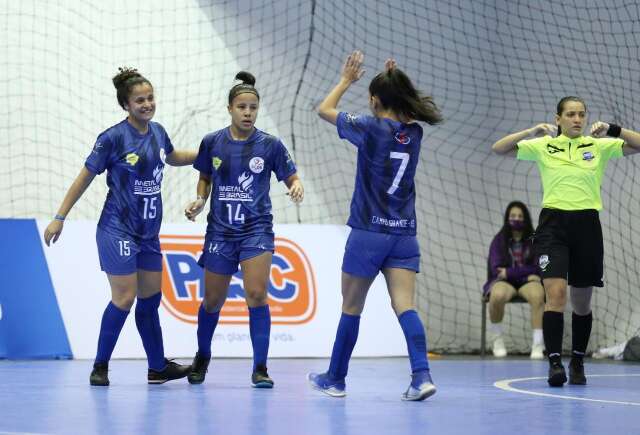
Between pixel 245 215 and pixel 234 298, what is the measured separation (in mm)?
3252

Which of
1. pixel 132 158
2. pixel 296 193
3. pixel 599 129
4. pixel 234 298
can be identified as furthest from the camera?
pixel 234 298

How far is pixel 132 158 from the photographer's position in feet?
20.5

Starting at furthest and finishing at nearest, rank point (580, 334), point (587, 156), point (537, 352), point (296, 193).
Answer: point (537, 352) → point (580, 334) → point (587, 156) → point (296, 193)

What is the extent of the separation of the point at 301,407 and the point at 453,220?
6859 millimetres

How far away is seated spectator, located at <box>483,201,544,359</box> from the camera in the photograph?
10.4 metres

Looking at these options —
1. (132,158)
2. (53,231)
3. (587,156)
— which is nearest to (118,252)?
(53,231)

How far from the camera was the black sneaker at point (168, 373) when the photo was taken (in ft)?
21.2

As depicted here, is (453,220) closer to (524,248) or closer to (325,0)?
(524,248)

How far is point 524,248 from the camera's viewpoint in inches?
423

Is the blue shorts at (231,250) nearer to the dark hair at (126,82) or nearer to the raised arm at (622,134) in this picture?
the dark hair at (126,82)

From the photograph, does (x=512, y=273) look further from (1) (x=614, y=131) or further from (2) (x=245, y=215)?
(2) (x=245, y=215)

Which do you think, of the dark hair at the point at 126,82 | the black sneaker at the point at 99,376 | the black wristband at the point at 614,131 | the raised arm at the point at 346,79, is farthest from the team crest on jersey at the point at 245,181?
the black wristband at the point at 614,131

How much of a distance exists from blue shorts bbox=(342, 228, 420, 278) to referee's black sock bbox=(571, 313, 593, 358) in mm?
1879

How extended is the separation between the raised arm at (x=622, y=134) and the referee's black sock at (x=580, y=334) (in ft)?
3.58
